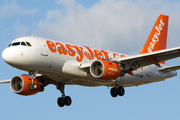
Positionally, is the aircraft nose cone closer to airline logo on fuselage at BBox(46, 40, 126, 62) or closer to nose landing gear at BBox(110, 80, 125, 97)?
airline logo on fuselage at BBox(46, 40, 126, 62)

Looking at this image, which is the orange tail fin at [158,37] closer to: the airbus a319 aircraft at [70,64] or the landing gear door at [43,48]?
the airbus a319 aircraft at [70,64]

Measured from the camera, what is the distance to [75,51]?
3375cm

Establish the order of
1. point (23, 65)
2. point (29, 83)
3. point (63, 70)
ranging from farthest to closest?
point (29, 83), point (63, 70), point (23, 65)

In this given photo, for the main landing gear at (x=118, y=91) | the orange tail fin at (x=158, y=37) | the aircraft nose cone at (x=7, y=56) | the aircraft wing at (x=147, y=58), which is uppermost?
the orange tail fin at (x=158, y=37)

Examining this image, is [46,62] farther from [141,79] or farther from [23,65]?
[141,79]

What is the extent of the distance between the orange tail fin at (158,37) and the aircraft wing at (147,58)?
865cm

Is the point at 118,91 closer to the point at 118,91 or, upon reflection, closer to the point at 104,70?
the point at 118,91

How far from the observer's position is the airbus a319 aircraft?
30.7m

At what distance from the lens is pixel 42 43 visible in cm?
3159

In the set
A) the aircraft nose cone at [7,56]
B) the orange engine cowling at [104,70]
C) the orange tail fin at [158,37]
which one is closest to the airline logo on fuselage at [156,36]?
the orange tail fin at [158,37]

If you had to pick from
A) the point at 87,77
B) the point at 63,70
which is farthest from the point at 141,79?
the point at 63,70

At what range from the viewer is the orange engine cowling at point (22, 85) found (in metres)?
35.9

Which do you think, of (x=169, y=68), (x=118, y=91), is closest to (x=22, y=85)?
(x=118, y=91)

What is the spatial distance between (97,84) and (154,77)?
7.53 meters
